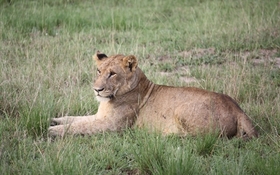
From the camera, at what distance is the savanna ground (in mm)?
3936

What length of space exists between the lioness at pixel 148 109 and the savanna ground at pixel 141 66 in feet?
0.48

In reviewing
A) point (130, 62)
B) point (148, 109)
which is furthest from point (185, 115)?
point (130, 62)

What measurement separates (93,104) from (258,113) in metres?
2.03

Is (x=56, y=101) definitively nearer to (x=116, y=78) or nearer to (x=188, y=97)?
(x=116, y=78)

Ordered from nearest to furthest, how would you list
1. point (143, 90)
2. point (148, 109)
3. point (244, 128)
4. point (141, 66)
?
point (244, 128), point (148, 109), point (143, 90), point (141, 66)

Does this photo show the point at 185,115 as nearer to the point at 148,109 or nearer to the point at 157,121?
the point at 157,121

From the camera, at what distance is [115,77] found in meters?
5.07

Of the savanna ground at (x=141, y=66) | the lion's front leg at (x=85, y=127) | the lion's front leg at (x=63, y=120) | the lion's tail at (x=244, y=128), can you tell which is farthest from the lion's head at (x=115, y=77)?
the lion's tail at (x=244, y=128)

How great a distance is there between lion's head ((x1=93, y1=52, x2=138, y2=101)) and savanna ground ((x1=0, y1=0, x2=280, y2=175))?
487 millimetres

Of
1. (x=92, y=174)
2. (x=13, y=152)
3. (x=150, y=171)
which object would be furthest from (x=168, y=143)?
(x=13, y=152)

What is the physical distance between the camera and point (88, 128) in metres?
4.90

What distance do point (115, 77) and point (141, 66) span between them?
238cm

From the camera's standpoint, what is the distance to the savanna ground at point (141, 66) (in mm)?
3936

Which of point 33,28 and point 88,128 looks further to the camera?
point 33,28
